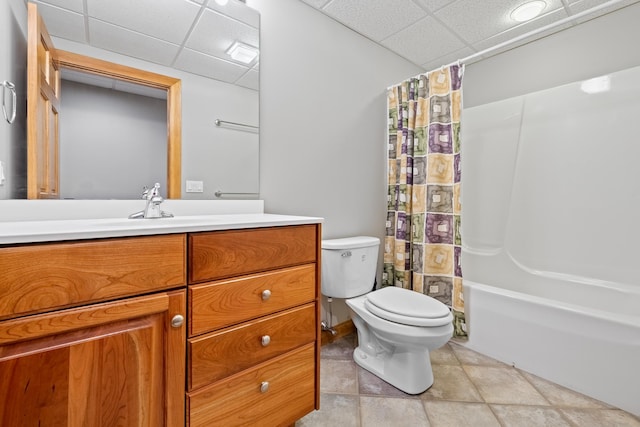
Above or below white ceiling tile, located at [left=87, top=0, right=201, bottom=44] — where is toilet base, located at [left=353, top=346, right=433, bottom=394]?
below

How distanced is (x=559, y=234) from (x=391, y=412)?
1692mm

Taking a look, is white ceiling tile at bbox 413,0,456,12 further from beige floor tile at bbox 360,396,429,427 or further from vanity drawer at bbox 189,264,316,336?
beige floor tile at bbox 360,396,429,427

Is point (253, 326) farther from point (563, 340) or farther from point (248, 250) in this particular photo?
point (563, 340)

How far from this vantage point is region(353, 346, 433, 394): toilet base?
1.42 meters

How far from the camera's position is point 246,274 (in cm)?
96

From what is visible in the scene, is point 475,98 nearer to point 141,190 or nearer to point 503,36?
point 503,36

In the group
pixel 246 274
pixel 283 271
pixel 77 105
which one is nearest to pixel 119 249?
pixel 246 274

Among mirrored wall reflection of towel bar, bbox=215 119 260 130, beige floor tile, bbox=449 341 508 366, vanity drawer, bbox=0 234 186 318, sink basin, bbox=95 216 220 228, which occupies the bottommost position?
beige floor tile, bbox=449 341 508 366

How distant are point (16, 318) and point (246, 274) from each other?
0.54 m

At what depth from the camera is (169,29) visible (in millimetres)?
1291

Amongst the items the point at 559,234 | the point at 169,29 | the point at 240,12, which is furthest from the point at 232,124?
the point at 559,234

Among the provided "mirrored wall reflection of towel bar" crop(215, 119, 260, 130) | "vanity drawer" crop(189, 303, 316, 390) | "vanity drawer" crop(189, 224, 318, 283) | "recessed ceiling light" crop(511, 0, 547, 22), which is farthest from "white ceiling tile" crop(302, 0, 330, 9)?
"vanity drawer" crop(189, 303, 316, 390)

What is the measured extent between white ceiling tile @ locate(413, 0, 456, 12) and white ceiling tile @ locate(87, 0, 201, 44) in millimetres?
1276

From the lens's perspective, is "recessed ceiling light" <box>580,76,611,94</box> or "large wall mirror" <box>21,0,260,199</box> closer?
"large wall mirror" <box>21,0,260,199</box>
